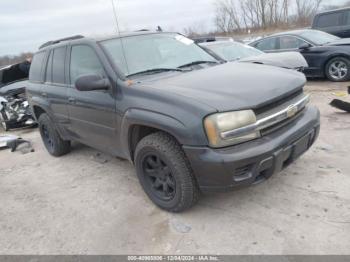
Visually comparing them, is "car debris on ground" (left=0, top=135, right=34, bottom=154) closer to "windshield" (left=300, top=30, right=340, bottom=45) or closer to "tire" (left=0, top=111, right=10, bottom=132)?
"tire" (left=0, top=111, right=10, bottom=132)

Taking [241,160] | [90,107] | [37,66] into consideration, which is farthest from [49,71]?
[241,160]

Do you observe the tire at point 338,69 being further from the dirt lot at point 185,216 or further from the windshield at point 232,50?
the dirt lot at point 185,216

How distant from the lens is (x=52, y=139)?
575 cm

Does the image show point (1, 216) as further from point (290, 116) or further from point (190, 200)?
point (290, 116)

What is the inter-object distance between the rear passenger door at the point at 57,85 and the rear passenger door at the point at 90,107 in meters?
0.21

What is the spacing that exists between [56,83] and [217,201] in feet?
9.17

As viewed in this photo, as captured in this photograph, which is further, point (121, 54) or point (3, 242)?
point (121, 54)

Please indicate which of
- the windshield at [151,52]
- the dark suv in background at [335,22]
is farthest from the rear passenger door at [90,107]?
the dark suv in background at [335,22]

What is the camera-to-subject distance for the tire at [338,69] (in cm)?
858

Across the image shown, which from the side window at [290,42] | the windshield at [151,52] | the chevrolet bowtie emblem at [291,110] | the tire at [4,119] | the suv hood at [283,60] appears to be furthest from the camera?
the side window at [290,42]

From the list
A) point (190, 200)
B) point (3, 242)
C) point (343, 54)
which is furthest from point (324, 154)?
point (343, 54)

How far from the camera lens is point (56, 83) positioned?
496 cm

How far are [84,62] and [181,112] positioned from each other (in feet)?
6.06

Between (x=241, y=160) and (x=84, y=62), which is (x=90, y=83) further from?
(x=241, y=160)
